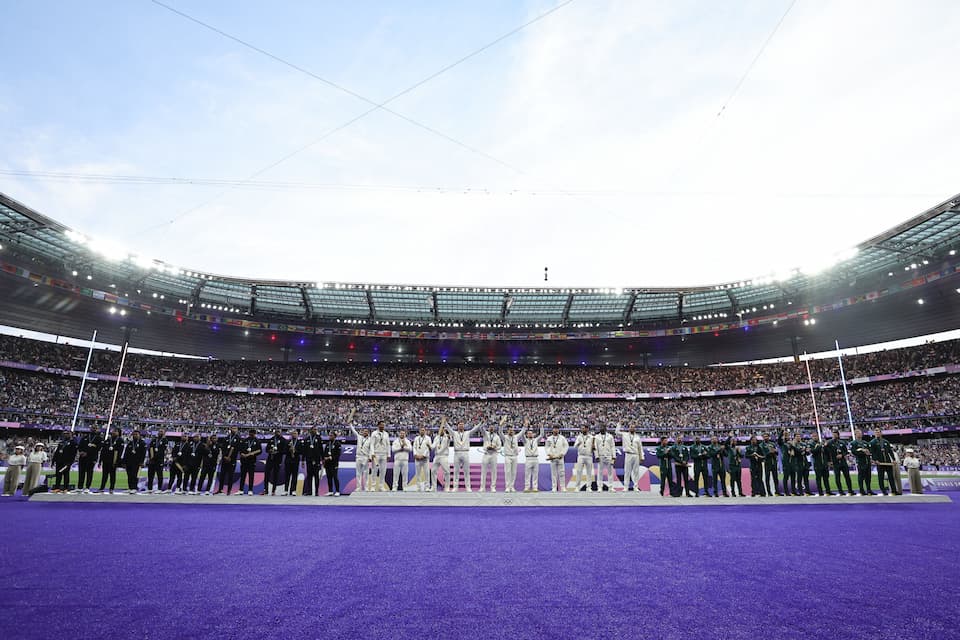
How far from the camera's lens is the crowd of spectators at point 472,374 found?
41812 millimetres

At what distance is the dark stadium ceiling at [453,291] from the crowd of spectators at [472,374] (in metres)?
6.24

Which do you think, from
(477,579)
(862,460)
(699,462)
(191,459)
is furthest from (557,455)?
(191,459)

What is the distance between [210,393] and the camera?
144 feet

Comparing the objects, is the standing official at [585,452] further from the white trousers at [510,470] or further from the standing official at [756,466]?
the standing official at [756,466]

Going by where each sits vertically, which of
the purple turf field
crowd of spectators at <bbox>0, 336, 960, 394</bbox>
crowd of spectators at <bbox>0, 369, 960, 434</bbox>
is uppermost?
crowd of spectators at <bbox>0, 336, 960, 394</bbox>

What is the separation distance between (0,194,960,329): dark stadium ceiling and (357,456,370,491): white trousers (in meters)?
23.5

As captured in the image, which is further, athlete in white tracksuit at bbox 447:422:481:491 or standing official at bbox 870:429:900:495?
athlete in white tracksuit at bbox 447:422:481:491

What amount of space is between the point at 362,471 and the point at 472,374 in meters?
34.8

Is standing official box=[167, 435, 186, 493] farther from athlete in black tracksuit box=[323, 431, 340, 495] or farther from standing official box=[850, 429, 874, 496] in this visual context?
standing official box=[850, 429, 874, 496]

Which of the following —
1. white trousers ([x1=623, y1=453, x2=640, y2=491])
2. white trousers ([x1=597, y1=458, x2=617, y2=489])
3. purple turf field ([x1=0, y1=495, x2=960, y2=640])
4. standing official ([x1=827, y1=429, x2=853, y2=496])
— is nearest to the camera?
purple turf field ([x1=0, y1=495, x2=960, y2=640])

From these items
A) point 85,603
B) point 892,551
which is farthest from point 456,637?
point 892,551

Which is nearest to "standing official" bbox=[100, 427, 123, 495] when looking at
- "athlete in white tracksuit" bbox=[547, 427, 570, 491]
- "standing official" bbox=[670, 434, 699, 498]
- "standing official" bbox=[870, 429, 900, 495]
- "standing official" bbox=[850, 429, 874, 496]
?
"athlete in white tracksuit" bbox=[547, 427, 570, 491]

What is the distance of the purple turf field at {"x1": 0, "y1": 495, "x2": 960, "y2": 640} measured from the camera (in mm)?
3496

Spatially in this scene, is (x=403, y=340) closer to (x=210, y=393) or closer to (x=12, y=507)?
(x=210, y=393)
